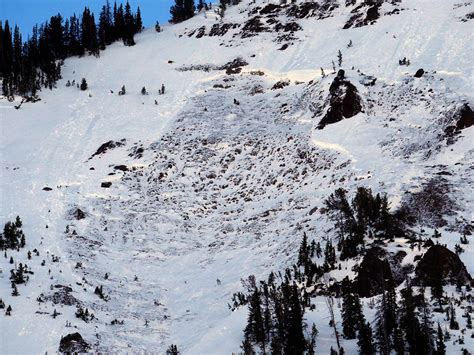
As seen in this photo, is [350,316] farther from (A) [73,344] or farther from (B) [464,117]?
(B) [464,117]

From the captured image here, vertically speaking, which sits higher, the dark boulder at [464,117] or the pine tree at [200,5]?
the pine tree at [200,5]

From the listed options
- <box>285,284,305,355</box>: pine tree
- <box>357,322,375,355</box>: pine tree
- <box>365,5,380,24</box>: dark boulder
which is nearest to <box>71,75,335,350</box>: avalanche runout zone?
<box>285,284,305,355</box>: pine tree

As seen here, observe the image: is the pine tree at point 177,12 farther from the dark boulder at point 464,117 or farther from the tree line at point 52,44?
the dark boulder at point 464,117

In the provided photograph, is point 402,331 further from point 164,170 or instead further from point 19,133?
point 19,133

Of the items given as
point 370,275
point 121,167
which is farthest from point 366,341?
point 121,167

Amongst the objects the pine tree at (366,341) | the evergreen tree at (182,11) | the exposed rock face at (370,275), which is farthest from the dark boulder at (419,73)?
the evergreen tree at (182,11)

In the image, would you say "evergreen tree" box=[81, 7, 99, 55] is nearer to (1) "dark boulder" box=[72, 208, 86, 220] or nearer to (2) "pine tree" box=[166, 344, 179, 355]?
(1) "dark boulder" box=[72, 208, 86, 220]
